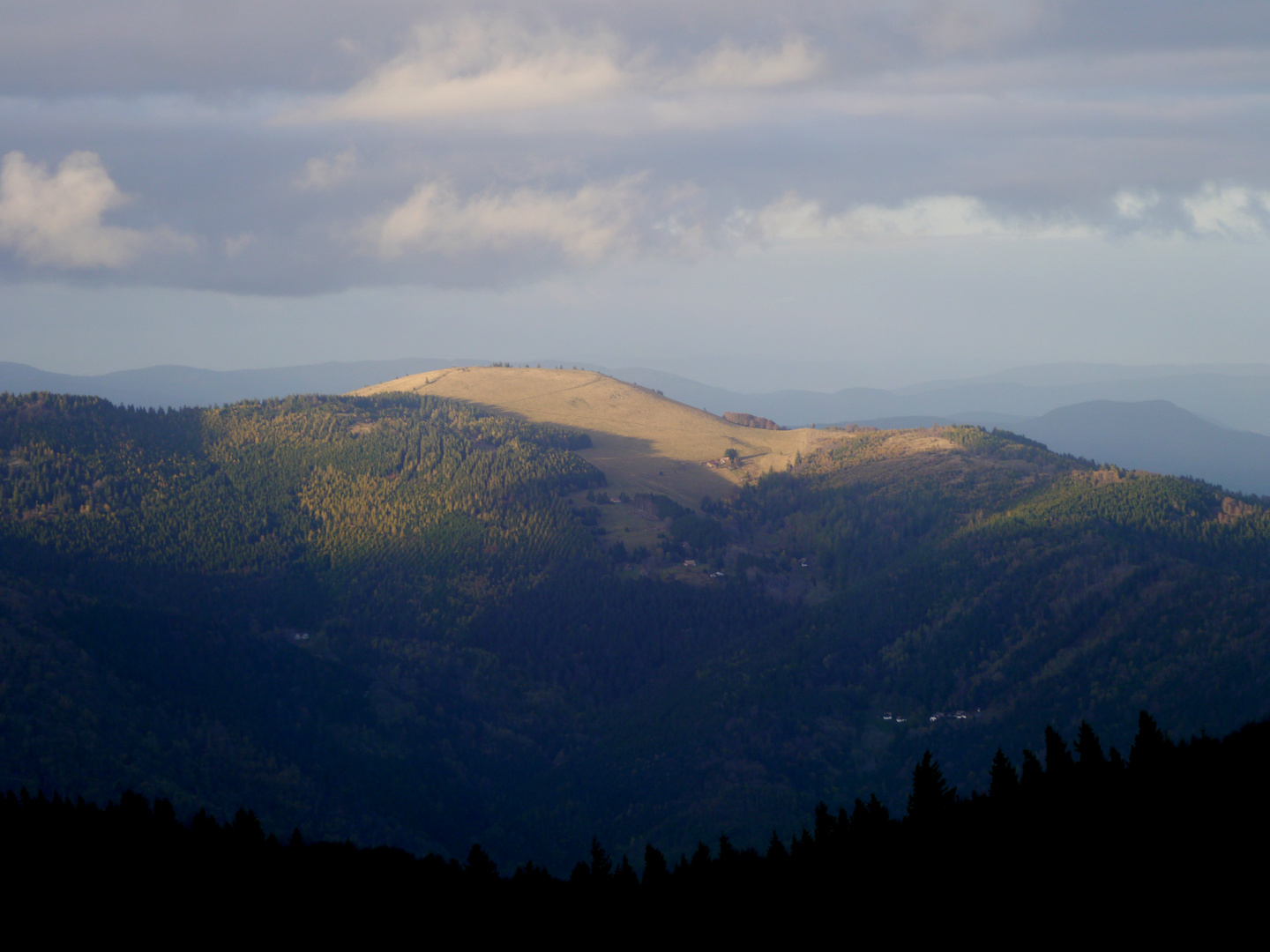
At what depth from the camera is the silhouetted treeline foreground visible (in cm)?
6744

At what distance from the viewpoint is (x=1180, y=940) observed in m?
53.6

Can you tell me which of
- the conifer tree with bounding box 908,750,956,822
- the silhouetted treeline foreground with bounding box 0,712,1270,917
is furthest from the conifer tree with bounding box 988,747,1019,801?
the conifer tree with bounding box 908,750,956,822

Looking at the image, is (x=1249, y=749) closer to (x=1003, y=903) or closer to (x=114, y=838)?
(x=1003, y=903)

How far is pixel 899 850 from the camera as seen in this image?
83.1 metres

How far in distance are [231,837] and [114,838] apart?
12.4 m

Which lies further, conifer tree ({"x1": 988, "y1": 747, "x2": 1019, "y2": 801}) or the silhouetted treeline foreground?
conifer tree ({"x1": 988, "y1": 747, "x2": 1019, "y2": 801})

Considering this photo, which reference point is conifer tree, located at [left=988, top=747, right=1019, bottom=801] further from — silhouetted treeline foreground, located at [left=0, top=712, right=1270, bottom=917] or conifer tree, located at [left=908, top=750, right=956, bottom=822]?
conifer tree, located at [left=908, top=750, right=956, bottom=822]

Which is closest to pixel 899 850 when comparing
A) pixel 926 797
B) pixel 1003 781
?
pixel 926 797

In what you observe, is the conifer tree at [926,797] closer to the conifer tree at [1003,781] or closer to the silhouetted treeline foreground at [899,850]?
the silhouetted treeline foreground at [899,850]

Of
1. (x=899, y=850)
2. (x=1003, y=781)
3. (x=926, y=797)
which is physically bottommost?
(x=899, y=850)

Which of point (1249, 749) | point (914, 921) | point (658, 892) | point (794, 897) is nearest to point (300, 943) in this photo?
point (658, 892)

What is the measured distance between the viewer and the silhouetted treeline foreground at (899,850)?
67.4 metres

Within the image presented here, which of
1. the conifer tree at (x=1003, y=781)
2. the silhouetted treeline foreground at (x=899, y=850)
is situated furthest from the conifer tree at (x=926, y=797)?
the conifer tree at (x=1003, y=781)

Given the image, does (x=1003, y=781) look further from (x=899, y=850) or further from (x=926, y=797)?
(x=899, y=850)
